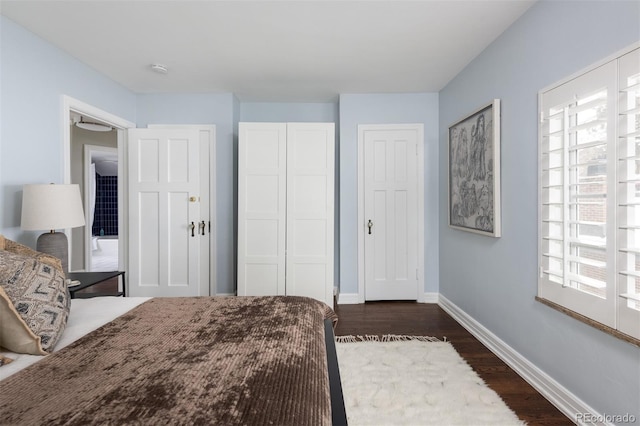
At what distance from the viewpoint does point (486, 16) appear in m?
2.18

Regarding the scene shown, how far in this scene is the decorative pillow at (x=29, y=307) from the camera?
112cm

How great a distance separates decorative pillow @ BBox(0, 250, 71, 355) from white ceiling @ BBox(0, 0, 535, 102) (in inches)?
71.5

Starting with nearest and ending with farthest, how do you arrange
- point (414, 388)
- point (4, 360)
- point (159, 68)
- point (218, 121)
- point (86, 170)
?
point (4, 360)
point (414, 388)
point (159, 68)
point (218, 121)
point (86, 170)

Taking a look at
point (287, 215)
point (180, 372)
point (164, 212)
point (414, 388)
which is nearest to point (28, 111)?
point (164, 212)

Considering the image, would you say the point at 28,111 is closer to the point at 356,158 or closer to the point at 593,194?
the point at 356,158

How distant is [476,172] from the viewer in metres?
2.76

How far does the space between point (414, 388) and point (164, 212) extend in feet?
10.1

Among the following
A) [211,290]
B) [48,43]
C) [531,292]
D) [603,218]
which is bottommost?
[211,290]

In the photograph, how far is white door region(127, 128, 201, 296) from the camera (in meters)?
3.48

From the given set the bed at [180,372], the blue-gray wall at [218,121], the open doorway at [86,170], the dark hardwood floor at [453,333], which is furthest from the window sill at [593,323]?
the open doorway at [86,170]

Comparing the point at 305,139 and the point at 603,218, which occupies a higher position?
the point at 305,139

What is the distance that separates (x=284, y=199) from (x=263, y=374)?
2.56m

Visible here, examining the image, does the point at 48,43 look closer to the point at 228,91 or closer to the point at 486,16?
the point at 228,91

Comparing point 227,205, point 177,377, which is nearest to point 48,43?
point 227,205
